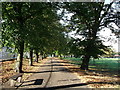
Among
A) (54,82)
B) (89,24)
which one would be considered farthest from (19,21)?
(89,24)

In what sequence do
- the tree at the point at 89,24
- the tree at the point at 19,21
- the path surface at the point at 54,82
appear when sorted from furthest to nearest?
the tree at the point at 89,24
the tree at the point at 19,21
the path surface at the point at 54,82

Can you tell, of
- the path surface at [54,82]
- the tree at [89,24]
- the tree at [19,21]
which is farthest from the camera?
the tree at [89,24]

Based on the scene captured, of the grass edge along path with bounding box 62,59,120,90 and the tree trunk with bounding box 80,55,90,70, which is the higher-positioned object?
the tree trunk with bounding box 80,55,90,70

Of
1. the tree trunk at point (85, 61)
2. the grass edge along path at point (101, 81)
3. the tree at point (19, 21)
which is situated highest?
the tree at point (19, 21)

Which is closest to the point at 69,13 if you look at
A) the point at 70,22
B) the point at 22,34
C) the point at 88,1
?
the point at 70,22

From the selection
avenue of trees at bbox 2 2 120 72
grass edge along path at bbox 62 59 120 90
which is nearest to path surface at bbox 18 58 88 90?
grass edge along path at bbox 62 59 120 90

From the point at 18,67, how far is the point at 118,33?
1204 centimetres

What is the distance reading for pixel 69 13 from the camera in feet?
52.5

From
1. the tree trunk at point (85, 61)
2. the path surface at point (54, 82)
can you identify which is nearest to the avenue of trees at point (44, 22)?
the tree trunk at point (85, 61)

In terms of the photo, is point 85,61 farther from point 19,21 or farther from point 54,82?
point 19,21

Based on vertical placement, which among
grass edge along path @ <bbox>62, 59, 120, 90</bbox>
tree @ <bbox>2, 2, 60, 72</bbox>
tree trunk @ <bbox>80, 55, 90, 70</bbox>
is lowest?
grass edge along path @ <bbox>62, 59, 120, 90</bbox>

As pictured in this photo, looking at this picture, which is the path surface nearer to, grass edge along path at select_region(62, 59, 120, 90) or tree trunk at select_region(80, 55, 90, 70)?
grass edge along path at select_region(62, 59, 120, 90)

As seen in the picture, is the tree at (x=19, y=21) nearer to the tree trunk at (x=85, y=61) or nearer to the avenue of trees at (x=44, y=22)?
the avenue of trees at (x=44, y=22)

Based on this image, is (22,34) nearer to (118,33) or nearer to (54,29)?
(54,29)
